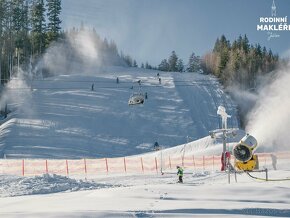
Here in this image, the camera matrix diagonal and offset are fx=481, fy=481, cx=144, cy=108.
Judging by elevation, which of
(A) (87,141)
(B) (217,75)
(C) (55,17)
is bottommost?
(A) (87,141)

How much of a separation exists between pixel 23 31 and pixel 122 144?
37.7 m

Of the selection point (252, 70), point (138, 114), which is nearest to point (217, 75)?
point (252, 70)

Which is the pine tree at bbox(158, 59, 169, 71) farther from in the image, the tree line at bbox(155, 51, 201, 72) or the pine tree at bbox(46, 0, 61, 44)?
the pine tree at bbox(46, 0, 61, 44)

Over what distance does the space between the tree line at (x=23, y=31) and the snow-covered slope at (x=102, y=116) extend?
192 inches

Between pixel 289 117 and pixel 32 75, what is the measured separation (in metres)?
48.2

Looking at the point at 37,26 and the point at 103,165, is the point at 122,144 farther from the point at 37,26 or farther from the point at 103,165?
the point at 37,26

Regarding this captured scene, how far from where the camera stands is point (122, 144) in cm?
5862

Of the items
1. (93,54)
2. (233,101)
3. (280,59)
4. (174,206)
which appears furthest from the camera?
(93,54)

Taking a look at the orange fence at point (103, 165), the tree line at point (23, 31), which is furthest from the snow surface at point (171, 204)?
the tree line at point (23, 31)

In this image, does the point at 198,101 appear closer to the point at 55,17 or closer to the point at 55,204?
the point at 55,17

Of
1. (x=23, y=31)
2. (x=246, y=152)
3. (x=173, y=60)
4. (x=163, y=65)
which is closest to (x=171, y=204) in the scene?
(x=246, y=152)

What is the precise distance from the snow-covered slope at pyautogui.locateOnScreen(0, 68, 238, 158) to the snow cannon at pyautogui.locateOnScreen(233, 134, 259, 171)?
114ft

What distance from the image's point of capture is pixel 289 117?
60.1m

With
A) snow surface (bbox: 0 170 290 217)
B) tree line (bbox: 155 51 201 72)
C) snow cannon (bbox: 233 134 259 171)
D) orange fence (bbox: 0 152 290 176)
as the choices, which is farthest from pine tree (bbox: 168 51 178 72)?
snow surface (bbox: 0 170 290 217)
